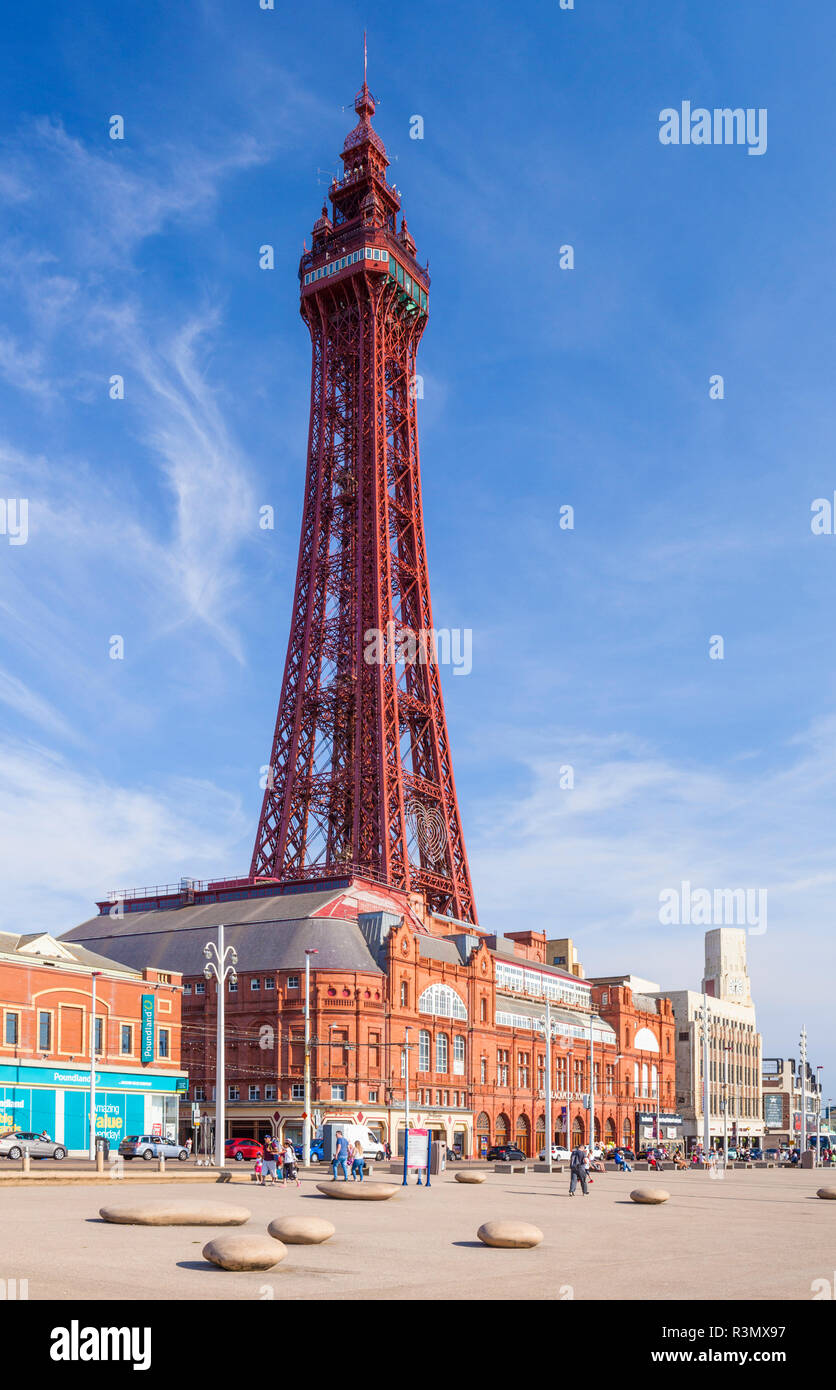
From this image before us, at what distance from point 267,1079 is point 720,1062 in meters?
99.2

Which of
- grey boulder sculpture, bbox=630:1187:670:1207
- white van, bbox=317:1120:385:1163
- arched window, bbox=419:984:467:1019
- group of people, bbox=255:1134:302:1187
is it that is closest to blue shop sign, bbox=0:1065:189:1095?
white van, bbox=317:1120:385:1163

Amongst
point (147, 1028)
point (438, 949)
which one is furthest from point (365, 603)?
point (147, 1028)

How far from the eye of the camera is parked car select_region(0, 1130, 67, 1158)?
176 feet

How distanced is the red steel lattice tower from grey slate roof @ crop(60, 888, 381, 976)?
913 centimetres

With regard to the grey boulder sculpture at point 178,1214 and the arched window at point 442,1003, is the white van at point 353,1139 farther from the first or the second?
the arched window at point 442,1003

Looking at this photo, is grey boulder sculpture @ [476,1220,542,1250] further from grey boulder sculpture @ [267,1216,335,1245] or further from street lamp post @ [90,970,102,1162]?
street lamp post @ [90,970,102,1162]

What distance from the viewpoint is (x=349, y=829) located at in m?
122

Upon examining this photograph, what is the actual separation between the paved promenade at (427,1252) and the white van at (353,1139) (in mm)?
8505

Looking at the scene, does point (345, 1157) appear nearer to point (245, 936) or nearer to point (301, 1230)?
point (301, 1230)

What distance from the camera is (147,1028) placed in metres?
75.2

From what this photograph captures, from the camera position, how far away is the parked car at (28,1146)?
53.6 metres

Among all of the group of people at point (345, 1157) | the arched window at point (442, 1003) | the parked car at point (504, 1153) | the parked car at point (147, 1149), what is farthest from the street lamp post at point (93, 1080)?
the arched window at point (442, 1003)
